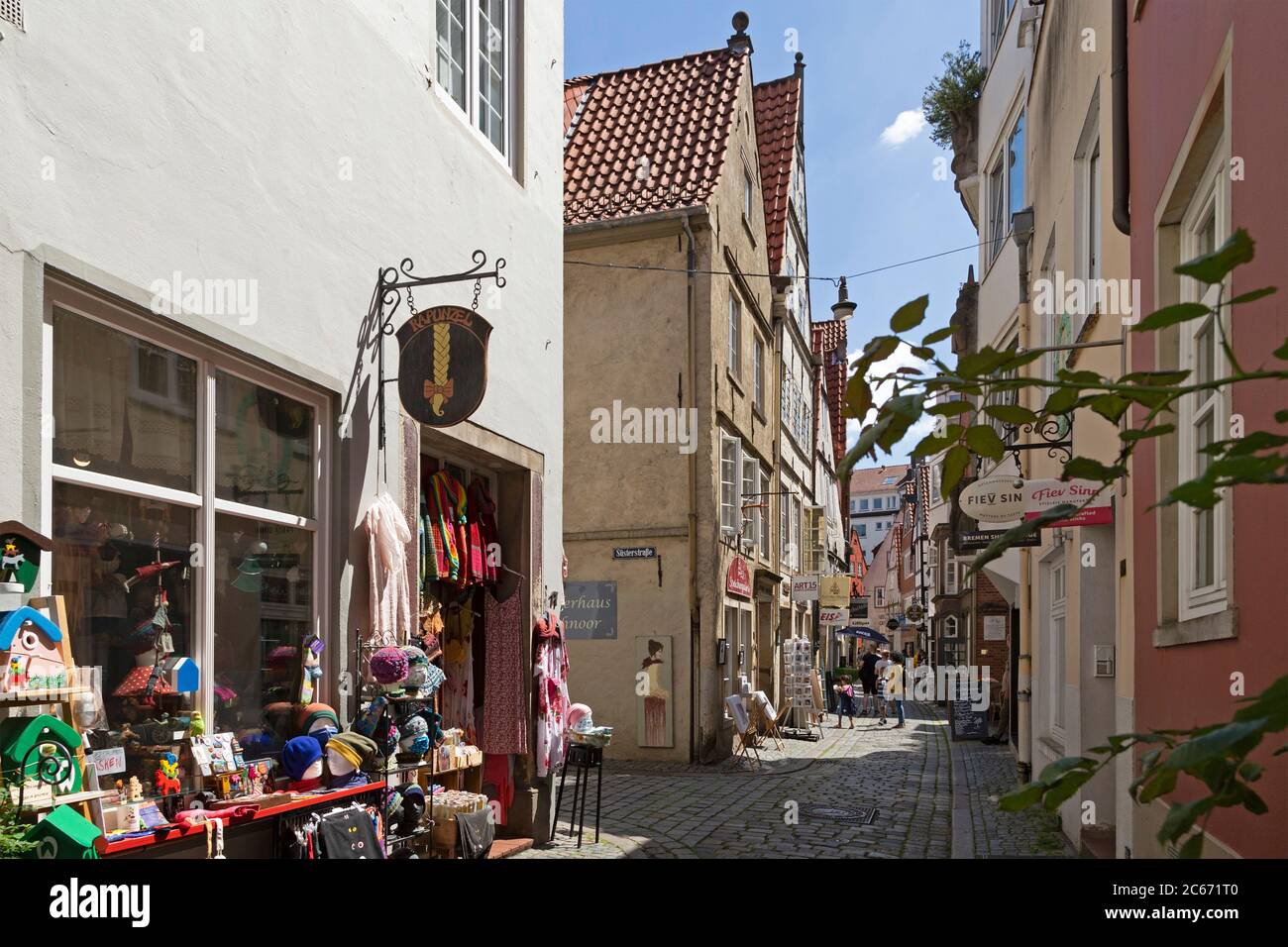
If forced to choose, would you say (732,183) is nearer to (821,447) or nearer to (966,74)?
(966,74)

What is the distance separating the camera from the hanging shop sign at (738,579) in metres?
17.9

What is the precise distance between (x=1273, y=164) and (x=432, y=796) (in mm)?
5963

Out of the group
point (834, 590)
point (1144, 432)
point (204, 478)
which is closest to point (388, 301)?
point (204, 478)

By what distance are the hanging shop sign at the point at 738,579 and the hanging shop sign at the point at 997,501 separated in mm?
9135

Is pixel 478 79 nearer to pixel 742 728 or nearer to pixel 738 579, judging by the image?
pixel 742 728

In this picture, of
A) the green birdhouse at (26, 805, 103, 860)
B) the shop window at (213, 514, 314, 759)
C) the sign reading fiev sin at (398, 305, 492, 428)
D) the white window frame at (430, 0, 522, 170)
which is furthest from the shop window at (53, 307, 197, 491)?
the white window frame at (430, 0, 522, 170)

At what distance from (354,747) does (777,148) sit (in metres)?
21.1

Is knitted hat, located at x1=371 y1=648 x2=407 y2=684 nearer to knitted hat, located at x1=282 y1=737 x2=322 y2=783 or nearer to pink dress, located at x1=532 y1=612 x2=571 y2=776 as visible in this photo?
knitted hat, located at x1=282 y1=737 x2=322 y2=783

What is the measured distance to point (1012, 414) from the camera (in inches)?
69.9

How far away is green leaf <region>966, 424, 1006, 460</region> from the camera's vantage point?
1843 mm

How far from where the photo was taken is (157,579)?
4.88 m

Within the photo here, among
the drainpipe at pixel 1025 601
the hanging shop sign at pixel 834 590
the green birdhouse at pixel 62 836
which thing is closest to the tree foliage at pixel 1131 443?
the green birdhouse at pixel 62 836

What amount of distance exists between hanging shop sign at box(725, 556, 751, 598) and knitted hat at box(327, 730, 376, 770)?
11980mm

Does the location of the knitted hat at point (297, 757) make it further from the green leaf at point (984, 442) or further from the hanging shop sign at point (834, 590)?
the hanging shop sign at point (834, 590)
